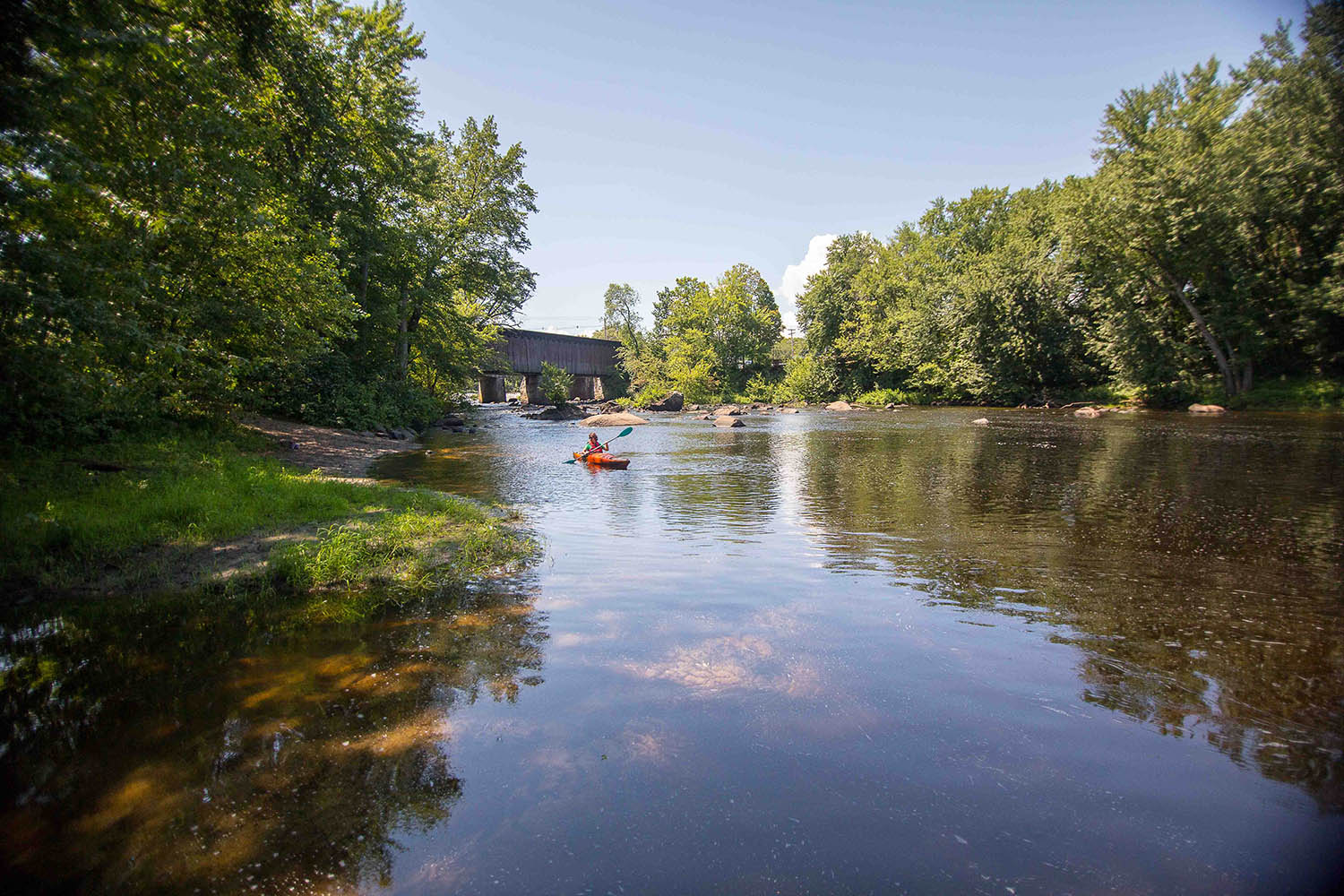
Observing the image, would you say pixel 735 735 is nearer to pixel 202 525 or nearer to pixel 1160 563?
pixel 1160 563

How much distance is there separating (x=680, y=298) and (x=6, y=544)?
6782 cm

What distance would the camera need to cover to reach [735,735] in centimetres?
428

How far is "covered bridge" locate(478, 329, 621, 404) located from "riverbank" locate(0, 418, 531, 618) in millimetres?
43087

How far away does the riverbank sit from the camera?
689cm

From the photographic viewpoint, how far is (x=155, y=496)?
8.79 m

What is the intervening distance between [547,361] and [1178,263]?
51985mm

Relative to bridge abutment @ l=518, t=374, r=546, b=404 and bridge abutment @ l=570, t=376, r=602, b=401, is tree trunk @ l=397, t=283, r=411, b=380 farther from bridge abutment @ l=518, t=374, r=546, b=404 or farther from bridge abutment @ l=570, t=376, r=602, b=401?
bridge abutment @ l=570, t=376, r=602, b=401

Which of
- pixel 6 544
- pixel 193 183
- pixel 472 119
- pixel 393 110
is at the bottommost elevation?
pixel 6 544

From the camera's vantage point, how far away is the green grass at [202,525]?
7.06 metres

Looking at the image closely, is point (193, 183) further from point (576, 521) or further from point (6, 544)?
point (576, 521)

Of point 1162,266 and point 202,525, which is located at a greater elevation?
point 1162,266

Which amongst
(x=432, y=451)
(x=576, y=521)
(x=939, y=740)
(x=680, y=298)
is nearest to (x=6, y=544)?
(x=576, y=521)

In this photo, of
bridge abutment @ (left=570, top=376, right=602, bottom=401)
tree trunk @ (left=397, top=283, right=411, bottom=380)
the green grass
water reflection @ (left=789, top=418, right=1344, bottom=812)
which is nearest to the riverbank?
the green grass

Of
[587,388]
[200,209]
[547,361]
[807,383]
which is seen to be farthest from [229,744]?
[587,388]
